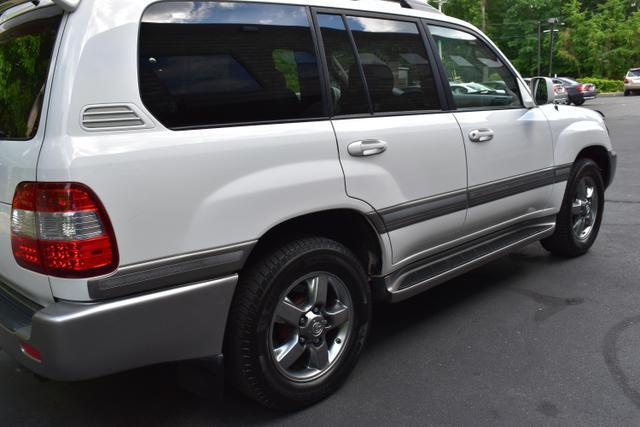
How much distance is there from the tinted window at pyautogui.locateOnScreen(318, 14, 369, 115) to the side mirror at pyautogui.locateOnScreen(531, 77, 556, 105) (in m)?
1.88

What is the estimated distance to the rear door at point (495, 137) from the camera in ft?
11.6

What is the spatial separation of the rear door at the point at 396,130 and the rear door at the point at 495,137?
16cm

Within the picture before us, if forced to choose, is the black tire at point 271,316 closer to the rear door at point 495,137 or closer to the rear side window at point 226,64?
the rear side window at point 226,64

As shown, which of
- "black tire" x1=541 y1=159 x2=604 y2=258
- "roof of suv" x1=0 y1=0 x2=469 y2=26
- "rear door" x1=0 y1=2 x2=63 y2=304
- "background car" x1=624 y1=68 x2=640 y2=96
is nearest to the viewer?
"rear door" x1=0 y1=2 x2=63 y2=304

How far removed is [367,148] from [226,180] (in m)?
0.82

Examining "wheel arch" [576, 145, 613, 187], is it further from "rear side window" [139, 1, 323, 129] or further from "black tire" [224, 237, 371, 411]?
"rear side window" [139, 1, 323, 129]

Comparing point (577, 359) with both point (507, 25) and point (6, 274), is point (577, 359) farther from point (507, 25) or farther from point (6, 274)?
point (507, 25)

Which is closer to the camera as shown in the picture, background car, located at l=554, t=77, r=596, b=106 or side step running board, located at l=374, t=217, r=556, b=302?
side step running board, located at l=374, t=217, r=556, b=302

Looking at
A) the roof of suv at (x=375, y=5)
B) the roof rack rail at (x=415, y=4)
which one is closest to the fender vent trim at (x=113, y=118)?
the roof of suv at (x=375, y=5)

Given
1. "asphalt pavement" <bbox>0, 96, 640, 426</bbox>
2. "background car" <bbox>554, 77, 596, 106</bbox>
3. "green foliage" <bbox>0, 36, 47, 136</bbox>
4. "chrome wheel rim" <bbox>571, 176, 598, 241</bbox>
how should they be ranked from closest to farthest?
"green foliage" <bbox>0, 36, 47, 136</bbox>
"asphalt pavement" <bbox>0, 96, 640, 426</bbox>
"chrome wheel rim" <bbox>571, 176, 598, 241</bbox>
"background car" <bbox>554, 77, 596, 106</bbox>

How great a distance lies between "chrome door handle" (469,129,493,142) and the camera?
11.3ft

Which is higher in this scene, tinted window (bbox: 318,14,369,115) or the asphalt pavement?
tinted window (bbox: 318,14,369,115)

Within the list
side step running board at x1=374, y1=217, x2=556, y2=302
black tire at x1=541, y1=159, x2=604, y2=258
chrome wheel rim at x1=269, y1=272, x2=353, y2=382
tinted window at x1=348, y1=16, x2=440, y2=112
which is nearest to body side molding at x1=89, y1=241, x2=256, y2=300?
chrome wheel rim at x1=269, y1=272, x2=353, y2=382

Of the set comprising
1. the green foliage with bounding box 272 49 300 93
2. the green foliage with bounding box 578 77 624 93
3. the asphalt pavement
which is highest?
the green foliage with bounding box 272 49 300 93
